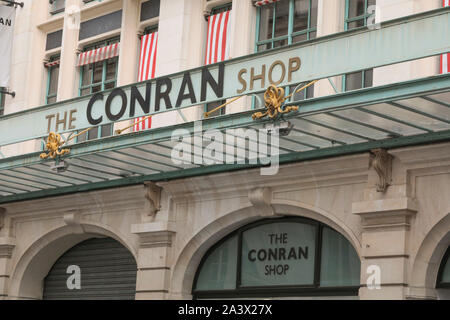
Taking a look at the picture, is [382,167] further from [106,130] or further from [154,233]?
[106,130]

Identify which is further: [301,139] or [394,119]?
[301,139]

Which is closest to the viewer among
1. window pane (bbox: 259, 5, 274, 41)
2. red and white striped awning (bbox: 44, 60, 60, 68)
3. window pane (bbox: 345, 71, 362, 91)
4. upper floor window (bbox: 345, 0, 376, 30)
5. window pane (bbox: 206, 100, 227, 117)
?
window pane (bbox: 345, 71, 362, 91)

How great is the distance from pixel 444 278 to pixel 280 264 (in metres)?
3.59

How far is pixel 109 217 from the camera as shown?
21.8 meters

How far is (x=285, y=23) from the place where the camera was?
20.1 meters

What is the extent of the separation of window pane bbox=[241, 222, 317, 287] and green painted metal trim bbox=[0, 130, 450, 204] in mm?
1461

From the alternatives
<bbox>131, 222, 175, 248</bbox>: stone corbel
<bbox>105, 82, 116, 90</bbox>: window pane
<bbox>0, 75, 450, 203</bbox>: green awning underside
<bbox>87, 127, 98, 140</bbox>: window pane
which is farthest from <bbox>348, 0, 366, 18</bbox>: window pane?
<bbox>87, 127, 98, 140</bbox>: window pane

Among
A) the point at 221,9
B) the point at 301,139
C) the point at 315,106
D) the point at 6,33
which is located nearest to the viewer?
the point at 315,106

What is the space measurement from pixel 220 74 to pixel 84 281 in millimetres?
8112

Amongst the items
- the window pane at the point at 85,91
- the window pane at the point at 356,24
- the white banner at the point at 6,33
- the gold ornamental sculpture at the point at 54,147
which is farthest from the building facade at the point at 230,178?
the white banner at the point at 6,33

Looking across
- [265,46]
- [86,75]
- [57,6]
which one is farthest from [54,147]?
[57,6]

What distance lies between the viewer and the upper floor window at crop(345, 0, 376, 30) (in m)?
18.5

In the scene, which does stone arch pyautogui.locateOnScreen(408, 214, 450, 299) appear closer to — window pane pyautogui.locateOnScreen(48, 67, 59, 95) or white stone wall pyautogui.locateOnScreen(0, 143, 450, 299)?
white stone wall pyautogui.locateOnScreen(0, 143, 450, 299)

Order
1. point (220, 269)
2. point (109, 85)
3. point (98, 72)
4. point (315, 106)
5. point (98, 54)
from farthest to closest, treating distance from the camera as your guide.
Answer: point (98, 72)
point (98, 54)
point (109, 85)
point (220, 269)
point (315, 106)
